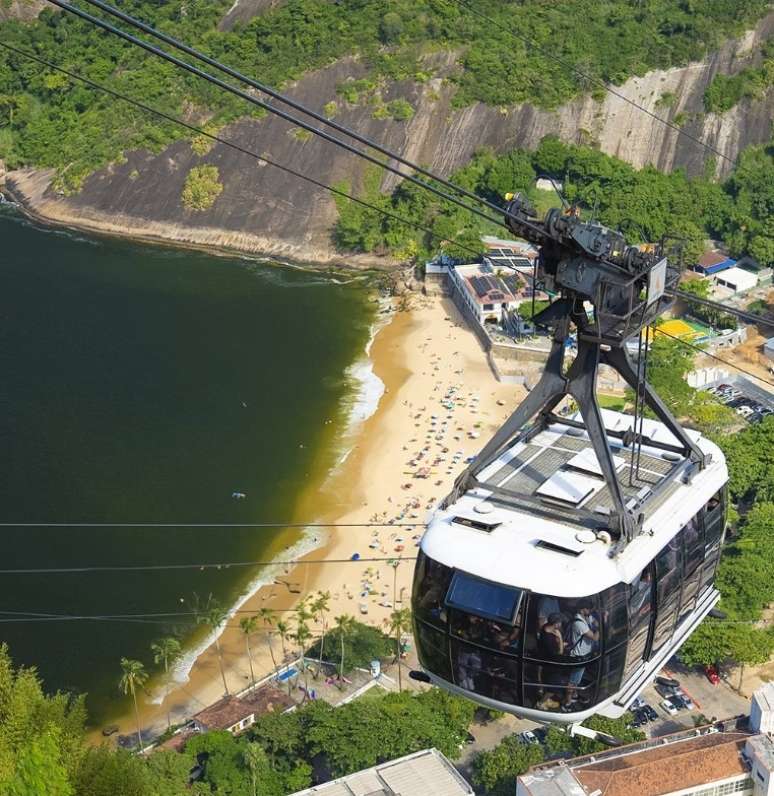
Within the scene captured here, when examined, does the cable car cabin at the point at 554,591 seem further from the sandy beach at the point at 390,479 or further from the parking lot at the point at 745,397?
the parking lot at the point at 745,397

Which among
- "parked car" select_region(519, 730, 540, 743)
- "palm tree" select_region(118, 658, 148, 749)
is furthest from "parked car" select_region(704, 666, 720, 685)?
"palm tree" select_region(118, 658, 148, 749)

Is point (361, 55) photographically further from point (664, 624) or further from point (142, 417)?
point (664, 624)

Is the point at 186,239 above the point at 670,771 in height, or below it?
below

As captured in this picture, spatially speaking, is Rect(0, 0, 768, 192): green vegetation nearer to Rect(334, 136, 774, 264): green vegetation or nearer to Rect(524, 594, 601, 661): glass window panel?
Rect(334, 136, 774, 264): green vegetation

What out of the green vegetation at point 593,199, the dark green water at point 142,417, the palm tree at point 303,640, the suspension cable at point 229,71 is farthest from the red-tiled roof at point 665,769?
the green vegetation at point 593,199

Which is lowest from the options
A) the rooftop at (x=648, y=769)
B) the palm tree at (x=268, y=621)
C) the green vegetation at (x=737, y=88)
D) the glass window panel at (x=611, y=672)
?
the palm tree at (x=268, y=621)

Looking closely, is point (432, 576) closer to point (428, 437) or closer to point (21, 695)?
point (21, 695)

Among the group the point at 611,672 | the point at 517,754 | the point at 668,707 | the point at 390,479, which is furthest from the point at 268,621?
the point at 611,672
